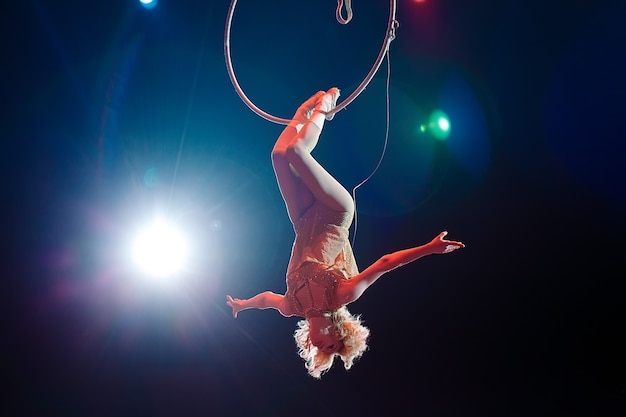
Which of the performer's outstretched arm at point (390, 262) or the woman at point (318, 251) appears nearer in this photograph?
the performer's outstretched arm at point (390, 262)

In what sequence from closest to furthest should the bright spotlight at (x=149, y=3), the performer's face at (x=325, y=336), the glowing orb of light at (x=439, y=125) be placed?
the performer's face at (x=325, y=336), the bright spotlight at (x=149, y=3), the glowing orb of light at (x=439, y=125)

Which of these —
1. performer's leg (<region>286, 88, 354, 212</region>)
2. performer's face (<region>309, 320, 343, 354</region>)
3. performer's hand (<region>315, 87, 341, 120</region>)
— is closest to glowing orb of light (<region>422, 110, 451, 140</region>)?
performer's hand (<region>315, 87, 341, 120</region>)

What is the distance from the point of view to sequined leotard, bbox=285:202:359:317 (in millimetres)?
2418

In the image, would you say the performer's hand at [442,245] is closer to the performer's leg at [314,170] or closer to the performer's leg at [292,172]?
the performer's leg at [314,170]

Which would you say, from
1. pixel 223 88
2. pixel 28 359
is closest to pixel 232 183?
pixel 223 88

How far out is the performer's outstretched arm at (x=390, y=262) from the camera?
207 centimetres

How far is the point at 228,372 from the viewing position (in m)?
4.41

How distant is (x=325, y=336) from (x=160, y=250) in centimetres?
239

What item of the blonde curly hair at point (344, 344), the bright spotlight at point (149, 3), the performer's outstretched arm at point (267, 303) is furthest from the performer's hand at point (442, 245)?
the bright spotlight at point (149, 3)

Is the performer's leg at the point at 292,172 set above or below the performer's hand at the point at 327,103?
below

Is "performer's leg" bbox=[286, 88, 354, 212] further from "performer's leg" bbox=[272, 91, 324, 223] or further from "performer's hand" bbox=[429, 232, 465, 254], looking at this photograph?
"performer's hand" bbox=[429, 232, 465, 254]

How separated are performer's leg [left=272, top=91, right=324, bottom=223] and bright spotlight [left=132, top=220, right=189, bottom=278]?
2.11 metres

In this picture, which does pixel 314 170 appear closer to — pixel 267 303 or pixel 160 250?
pixel 267 303

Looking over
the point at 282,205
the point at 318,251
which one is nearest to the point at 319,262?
the point at 318,251
